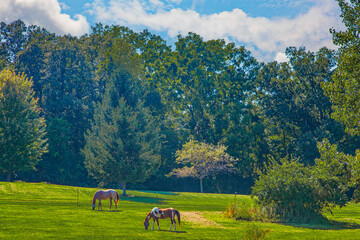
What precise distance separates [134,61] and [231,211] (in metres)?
38.8

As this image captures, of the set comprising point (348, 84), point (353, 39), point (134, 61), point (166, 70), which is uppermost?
point (166, 70)

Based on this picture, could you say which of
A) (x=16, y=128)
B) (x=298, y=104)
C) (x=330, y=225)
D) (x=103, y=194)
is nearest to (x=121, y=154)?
(x=16, y=128)

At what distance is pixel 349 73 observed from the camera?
31375 mm

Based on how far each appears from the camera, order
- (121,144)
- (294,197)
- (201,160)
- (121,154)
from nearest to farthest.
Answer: (294,197) < (121,144) < (121,154) < (201,160)

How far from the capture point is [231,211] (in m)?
31.4

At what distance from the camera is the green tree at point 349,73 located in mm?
30938

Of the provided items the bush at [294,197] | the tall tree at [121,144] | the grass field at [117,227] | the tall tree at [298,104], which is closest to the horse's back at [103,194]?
the grass field at [117,227]

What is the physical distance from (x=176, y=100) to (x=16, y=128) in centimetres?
3941

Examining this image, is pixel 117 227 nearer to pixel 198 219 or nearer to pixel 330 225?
pixel 198 219

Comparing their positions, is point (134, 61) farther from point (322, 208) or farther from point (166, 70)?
point (322, 208)

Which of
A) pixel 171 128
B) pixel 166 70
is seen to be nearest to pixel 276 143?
pixel 171 128

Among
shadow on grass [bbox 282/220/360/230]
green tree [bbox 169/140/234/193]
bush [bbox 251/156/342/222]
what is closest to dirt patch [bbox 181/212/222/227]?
bush [bbox 251/156/342/222]

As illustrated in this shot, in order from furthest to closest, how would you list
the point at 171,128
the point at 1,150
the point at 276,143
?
the point at 171,128, the point at 276,143, the point at 1,150

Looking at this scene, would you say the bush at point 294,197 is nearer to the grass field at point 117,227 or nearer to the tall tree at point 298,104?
the grass field at point 117,227
